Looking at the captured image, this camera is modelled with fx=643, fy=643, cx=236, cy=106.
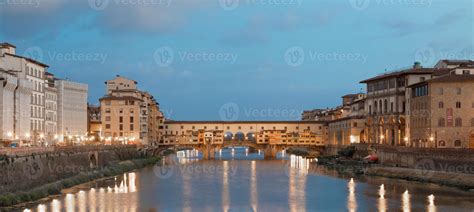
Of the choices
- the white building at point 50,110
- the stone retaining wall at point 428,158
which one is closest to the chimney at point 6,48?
the white building at point 50,110

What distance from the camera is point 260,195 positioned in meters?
43.2

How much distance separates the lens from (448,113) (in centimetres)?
5975

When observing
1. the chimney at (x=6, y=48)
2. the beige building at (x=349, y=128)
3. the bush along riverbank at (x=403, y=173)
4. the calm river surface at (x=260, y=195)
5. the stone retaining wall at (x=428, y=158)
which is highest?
the chimney at (x=6, y=48)

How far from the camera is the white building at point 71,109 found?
77.1 metres

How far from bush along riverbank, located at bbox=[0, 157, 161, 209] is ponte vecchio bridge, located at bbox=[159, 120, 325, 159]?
3155 cm

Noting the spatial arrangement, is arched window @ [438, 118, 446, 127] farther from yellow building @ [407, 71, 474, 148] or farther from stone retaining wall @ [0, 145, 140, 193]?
stone retaining wall @ [0, 145, 140, 193]

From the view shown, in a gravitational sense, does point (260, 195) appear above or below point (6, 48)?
below

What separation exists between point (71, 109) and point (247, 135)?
33149 mm

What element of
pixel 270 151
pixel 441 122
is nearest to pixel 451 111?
pixel 441 122

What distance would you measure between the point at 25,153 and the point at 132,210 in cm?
885

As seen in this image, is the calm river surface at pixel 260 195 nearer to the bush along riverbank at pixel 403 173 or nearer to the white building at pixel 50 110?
the bush along riverbank at pixel 403 173

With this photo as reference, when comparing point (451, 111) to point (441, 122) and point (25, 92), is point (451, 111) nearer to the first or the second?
point (441, 122)

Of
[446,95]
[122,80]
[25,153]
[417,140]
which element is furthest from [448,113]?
[122,80]

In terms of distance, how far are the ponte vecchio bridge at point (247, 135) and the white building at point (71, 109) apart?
20.5 m
